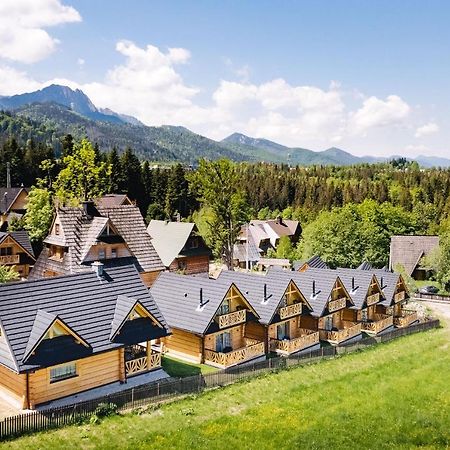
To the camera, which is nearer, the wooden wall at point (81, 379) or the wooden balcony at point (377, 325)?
the wooden wall at point (81, 379)

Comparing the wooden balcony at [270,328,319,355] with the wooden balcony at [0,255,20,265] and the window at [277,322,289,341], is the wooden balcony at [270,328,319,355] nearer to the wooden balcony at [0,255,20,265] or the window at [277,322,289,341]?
the window at [277,322,289,341]

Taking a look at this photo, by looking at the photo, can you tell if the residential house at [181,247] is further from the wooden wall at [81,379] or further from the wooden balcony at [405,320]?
the wooden wall at [81,379]

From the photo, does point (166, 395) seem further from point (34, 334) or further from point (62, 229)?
point (62, 229)

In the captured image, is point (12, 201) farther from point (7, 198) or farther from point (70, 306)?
point (70, 306)

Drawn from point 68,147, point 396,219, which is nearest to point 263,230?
point 396,219

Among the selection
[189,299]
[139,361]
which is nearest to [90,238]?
[189,299]

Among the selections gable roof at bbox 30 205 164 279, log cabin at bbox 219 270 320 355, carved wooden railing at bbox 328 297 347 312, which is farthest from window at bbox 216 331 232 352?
gable roof at bbox 30 205 164 279

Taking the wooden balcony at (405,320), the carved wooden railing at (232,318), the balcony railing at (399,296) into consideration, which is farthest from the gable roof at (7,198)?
the wooden balcony at (405,320)
